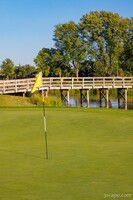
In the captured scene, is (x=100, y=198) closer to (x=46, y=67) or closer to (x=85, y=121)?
(x=85, y=121)

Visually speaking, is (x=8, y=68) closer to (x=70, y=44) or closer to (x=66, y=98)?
(x=70, y=44)

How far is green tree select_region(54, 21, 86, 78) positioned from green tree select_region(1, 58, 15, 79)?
18792mm

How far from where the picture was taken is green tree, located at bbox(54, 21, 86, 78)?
90875 mm

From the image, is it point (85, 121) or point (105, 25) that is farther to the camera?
point (105, 25)

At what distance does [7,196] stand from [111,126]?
862cm

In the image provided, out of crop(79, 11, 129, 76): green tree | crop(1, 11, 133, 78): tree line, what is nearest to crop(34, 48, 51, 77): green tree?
crop(1, 11, 133, 78): tree line

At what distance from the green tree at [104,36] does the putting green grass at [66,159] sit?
77310mm

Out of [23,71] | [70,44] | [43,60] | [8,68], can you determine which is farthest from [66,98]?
[23,71]

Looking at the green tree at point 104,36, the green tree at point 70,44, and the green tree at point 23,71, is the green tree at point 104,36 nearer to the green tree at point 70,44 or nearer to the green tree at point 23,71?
the green tree at point 70,44

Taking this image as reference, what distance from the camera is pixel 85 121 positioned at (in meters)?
15.4

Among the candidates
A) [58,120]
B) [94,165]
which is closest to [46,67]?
[58,120]

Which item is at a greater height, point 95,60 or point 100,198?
point 95,60

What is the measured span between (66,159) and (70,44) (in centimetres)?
8271

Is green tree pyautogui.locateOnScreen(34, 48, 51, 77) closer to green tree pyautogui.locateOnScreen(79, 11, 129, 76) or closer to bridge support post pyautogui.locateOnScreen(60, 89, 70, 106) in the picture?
green tree pyautogui.locateOnScreen(79, 11, 129, 76)
